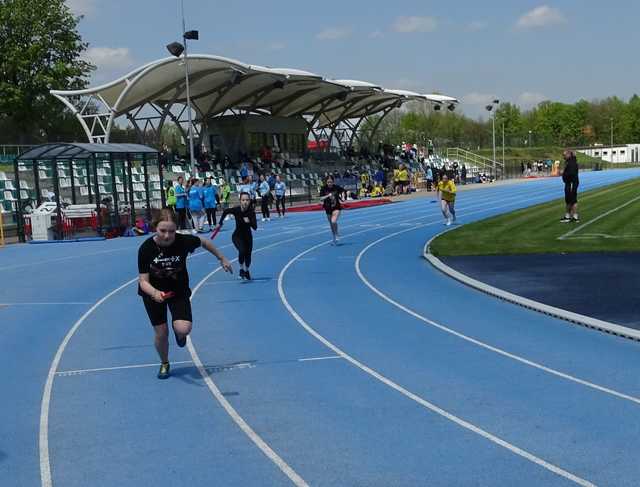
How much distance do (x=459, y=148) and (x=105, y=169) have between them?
53.7 meters

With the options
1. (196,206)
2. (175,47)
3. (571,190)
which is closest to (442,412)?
(571,190)

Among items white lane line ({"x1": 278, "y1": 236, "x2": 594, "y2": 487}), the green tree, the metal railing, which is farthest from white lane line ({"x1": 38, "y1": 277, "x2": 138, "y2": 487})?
the metal railing

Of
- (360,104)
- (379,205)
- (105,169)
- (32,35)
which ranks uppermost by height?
(32,35)

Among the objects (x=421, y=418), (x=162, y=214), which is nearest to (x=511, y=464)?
(x=421, y=418)

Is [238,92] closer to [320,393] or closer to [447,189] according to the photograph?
[447,189]

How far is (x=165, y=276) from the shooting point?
7.87m

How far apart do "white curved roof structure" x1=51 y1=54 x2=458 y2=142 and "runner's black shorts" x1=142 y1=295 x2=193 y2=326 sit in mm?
32598

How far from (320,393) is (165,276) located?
189cm

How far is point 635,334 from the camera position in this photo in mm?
9211

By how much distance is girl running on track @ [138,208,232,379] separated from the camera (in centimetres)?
777

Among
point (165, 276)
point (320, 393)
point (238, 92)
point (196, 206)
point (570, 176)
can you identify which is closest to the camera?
point (320, 393)

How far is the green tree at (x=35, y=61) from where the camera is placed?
5406 cm

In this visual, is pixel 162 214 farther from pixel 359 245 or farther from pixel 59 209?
pixel 59 209

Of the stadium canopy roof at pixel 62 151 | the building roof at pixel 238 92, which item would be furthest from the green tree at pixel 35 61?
the stadium canopy roof at pixel 62 151
